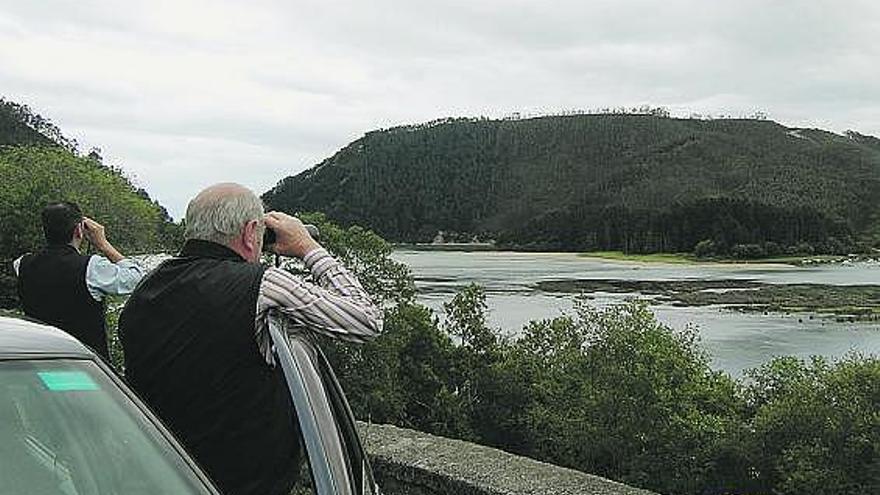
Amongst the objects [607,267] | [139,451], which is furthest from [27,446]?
[607,267]

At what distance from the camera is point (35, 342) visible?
6.80 feet

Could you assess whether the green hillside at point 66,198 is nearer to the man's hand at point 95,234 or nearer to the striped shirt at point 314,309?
the man's hand at point 95,234

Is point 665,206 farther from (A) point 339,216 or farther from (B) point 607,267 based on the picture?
(A) point 339,216

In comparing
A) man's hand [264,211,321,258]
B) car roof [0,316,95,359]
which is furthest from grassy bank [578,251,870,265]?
car roof [0,316,95,359]

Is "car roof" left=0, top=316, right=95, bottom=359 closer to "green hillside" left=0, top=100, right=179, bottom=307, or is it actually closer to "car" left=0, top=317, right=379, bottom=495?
"car" left=0, top=317, right=379, bottom=495

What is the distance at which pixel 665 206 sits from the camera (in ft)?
318

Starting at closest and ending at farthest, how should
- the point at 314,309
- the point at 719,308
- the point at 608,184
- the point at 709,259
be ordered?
the point at 314,309, the point at 719,308, the point at 709,259, the point at 608,184

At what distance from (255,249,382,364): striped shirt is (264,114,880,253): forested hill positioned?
8632cm

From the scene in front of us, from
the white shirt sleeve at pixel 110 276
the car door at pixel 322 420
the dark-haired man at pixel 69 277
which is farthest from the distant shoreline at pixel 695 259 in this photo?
the car door at pixel 322 420

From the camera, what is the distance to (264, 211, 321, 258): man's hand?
2.72 meters

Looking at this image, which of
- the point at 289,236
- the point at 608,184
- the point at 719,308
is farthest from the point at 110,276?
the point at 608,184

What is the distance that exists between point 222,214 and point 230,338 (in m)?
0.36

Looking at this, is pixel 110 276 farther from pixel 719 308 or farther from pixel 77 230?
pixel 719 308

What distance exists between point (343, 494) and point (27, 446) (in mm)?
651
